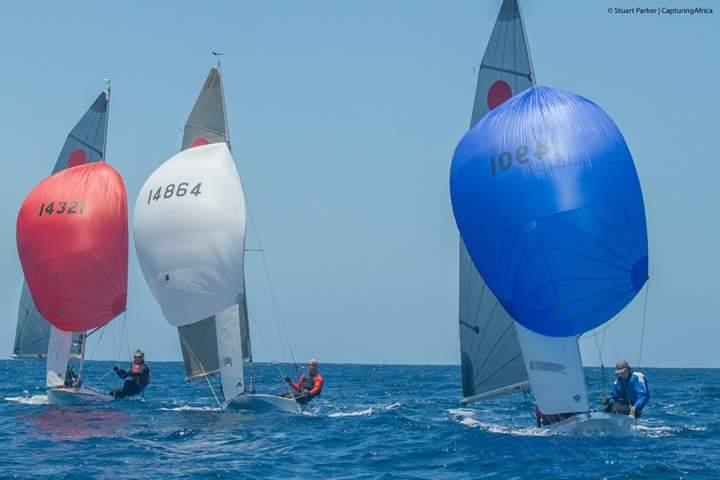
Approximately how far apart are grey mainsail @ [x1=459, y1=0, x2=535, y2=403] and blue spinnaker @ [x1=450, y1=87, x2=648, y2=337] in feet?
9.62

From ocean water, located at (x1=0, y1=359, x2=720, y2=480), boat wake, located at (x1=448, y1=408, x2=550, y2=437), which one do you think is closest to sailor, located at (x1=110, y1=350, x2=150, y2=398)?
ocean water, located at (x1=0, y1=359, x2=720, y2=480)

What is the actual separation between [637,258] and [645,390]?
3.45 metres

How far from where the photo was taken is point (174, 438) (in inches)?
855

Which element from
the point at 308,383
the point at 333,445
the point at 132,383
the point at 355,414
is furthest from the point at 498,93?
the point at 132,383

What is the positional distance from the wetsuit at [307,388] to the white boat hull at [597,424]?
7.90 metres

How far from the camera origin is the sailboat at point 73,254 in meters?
29.5

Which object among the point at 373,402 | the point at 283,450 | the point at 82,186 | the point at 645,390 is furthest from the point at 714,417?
the point at 82,186

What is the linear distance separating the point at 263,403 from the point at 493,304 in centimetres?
643

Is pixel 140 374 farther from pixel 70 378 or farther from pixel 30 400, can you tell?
pixel 30 400

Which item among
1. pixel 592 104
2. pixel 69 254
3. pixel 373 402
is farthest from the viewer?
pixel 373 402

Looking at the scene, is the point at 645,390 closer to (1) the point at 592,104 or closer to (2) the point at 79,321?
(1) the point at 592,104

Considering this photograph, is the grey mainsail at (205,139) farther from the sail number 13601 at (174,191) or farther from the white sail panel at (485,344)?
the white sail panel at (485,344)

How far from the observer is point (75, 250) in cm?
2942

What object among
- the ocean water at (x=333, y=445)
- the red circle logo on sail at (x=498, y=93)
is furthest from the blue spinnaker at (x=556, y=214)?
the red circle logo on sail at (x=498, y=93)
